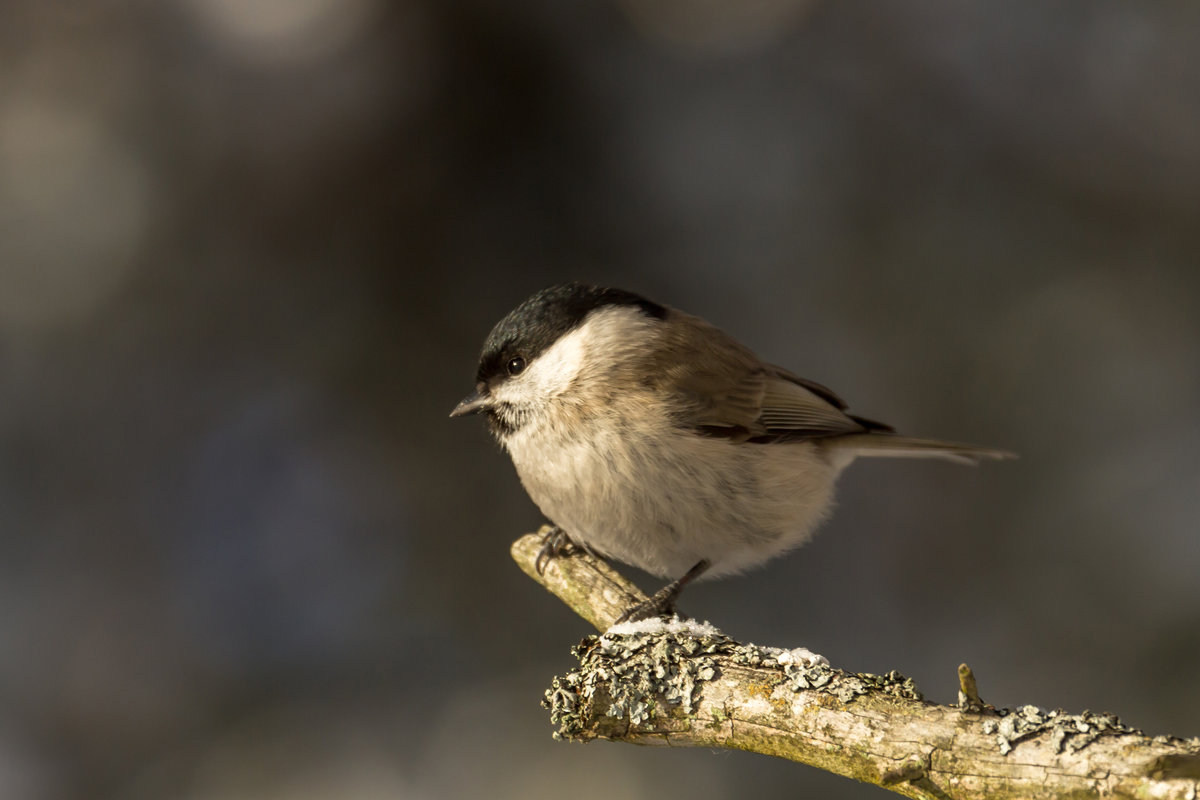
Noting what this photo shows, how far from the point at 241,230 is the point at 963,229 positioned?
2.49 metres

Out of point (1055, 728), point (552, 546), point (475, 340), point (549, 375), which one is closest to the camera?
point (1055, 728)

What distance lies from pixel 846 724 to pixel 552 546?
4.17 ft

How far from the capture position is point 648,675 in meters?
1.65

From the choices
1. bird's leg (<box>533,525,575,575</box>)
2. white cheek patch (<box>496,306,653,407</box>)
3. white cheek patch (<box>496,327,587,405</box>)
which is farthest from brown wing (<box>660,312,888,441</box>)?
bird's leg (<box>533,525,575,575</box>)

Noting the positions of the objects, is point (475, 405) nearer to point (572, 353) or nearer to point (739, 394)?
point (572, 353)

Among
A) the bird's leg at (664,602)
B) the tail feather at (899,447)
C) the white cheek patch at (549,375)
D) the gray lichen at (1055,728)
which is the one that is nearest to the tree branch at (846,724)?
the gray lichen at (1055,728)

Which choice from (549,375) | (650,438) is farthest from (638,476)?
(549,375)

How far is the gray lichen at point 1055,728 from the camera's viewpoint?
3.93 feet

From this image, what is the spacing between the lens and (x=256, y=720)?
2.79 meters

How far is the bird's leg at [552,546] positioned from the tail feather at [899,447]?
831mm

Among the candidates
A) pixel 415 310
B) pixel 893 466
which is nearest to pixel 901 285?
pixel 893 466

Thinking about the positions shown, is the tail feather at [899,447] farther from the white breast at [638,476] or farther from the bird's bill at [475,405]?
the bird's bill at [475,405]

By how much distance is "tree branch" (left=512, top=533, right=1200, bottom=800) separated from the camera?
117cm

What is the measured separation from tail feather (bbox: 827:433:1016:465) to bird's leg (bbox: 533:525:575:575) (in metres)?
0.83
